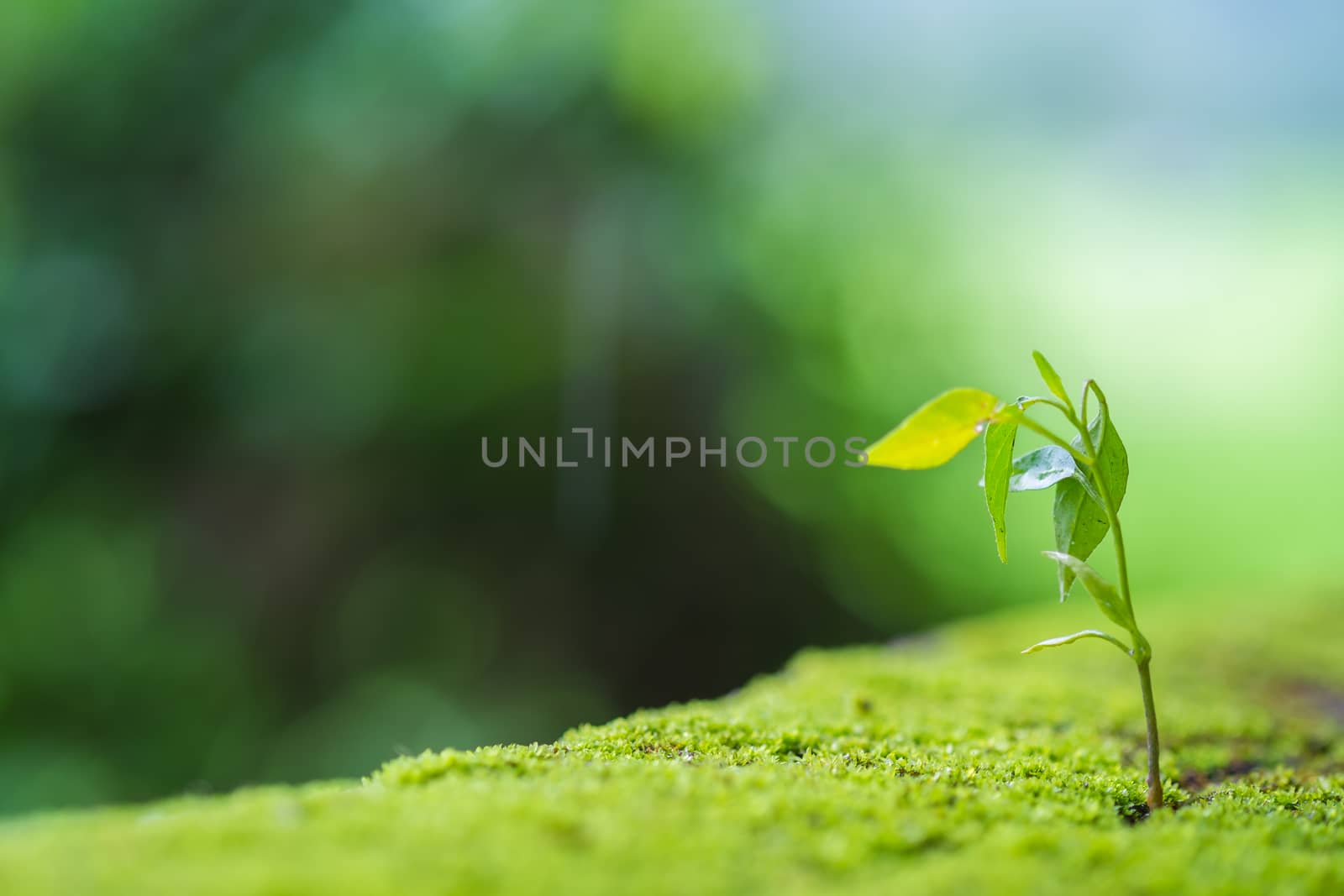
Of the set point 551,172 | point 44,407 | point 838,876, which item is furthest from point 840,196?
point 838,876

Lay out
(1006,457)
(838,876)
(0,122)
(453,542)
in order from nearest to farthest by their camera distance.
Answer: (838,876)
(1006,457)
(453,542)
(0,122)

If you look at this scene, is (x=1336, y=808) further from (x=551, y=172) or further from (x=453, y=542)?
(x=551, y=172)

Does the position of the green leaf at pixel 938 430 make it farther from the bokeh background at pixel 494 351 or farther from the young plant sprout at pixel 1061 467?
the bokeh background at pixel 494 351

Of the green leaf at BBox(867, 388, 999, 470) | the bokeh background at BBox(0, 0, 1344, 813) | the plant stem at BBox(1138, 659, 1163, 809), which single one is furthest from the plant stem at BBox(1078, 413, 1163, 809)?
the bokeh background at BBox(0, 0, 1344, 813)

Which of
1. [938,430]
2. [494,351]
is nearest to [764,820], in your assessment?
[938,430]

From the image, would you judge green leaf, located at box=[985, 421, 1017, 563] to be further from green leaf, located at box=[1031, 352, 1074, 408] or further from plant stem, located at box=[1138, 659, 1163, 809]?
plant stem, located at box=[1138, 659, 1163, 809]

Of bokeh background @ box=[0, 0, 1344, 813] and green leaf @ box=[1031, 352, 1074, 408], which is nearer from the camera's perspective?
green leaf @ box=[1031, 352, 1074, 408]
